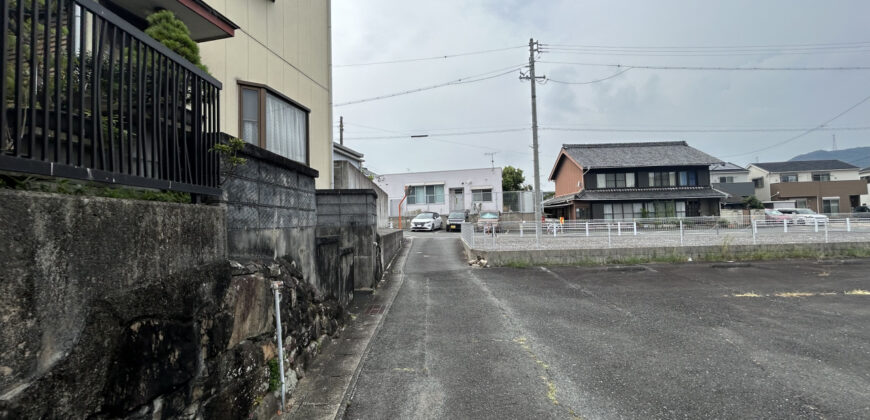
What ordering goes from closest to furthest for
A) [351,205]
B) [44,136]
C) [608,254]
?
[44,136] → [351,205] → [608,254]

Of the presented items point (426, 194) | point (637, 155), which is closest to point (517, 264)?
point (637, 155)

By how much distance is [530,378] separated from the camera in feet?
12.0

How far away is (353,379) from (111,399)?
2209 mm

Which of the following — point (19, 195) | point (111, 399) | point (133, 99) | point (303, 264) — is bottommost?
point (111, 399)

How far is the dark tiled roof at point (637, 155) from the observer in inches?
1094

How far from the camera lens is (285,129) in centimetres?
662

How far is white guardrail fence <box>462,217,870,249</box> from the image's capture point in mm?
12441

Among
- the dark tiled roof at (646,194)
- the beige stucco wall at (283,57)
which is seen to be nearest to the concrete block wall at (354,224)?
the beige stucco wall at (283,57)

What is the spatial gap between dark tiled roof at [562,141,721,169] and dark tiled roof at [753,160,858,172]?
60.6 ft

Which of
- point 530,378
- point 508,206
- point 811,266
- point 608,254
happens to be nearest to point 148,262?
point 530,378

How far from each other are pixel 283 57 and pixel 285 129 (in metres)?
A: 1.31

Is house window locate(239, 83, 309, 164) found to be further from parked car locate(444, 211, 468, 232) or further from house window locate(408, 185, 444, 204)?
house window locate(408, 185, 444, 204)

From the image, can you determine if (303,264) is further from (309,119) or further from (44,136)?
(309,119)

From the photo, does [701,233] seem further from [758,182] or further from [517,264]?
[758,182]
